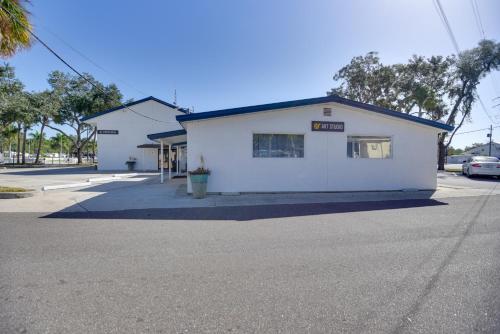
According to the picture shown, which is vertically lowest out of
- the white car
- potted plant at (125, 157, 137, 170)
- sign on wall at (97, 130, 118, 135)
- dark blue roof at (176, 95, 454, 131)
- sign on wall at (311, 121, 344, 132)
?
the white car

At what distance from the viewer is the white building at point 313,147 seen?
10219 millimetres

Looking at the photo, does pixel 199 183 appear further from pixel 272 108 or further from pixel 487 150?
pixel 487 150

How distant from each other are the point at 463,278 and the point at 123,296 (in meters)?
4.05

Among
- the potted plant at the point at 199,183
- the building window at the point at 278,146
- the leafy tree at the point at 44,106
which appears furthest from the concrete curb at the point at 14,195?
the leafy tree at the point at 44,106

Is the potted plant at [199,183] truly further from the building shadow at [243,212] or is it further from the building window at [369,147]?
the building window at [369,147]

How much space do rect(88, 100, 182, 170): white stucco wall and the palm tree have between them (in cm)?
1753

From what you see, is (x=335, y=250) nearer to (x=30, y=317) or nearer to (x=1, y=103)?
(x=30, y=317)

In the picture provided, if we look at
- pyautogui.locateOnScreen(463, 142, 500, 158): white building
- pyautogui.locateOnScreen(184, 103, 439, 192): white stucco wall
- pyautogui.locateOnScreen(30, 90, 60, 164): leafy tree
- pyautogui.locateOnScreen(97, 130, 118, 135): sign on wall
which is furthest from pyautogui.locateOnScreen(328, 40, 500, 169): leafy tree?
pyautogui.locateOnScreen(463, 142, 500, 158): white building

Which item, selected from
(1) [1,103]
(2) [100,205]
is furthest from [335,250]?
(1) [1,103]

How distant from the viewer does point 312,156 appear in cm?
1074

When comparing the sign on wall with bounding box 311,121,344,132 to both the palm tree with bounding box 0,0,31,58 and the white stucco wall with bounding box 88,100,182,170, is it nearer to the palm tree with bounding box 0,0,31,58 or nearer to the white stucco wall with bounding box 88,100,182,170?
the palm tree with bounding box 0,0,31,58

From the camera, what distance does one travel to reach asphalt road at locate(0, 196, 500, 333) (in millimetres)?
2432

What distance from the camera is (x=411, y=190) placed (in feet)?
37.9

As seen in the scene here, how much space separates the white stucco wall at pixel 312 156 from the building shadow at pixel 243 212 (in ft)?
7.43
